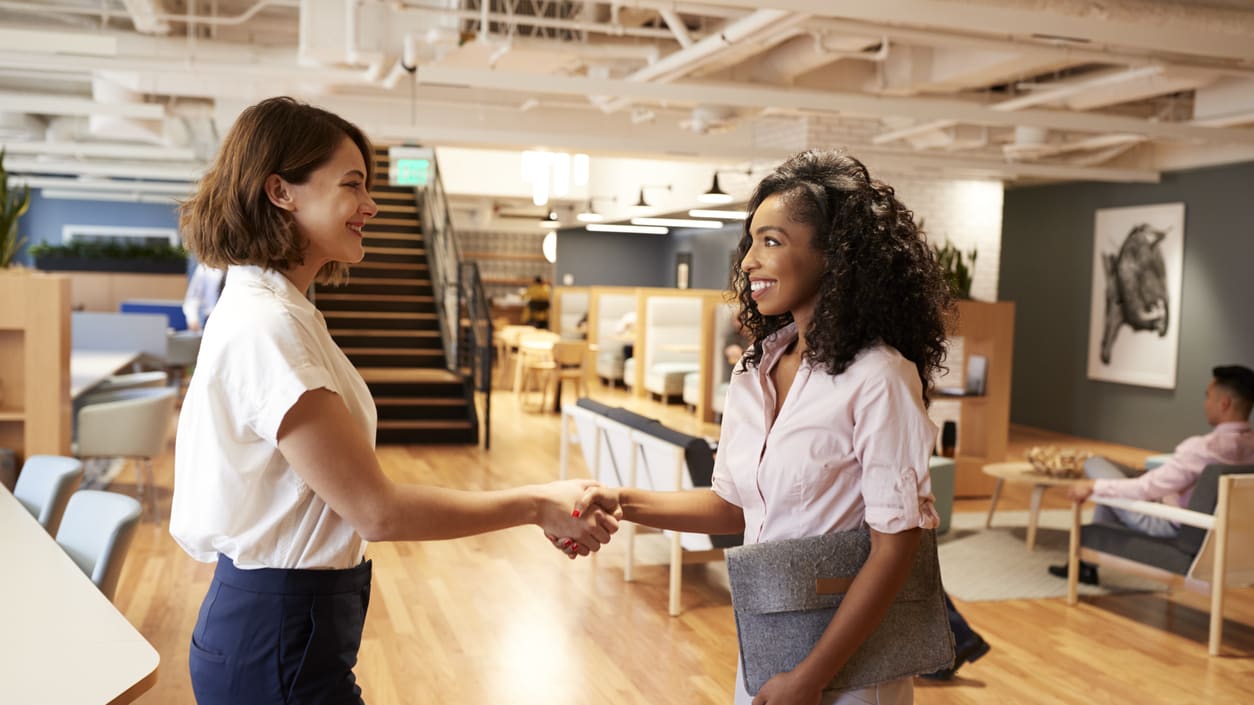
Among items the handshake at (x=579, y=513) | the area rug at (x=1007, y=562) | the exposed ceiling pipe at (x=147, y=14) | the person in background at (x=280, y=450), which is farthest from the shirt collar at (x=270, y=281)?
the exposed ceiling pipe at (x=147, y=14)

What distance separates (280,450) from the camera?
1.49 m

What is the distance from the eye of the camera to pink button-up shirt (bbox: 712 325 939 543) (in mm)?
1502

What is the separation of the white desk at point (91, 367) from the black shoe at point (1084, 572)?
18.4 ft

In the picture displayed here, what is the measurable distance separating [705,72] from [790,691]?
838 centimetres

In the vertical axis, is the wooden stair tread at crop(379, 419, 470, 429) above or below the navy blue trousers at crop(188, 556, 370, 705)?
below

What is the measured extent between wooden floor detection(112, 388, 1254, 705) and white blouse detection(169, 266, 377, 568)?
8.90ft

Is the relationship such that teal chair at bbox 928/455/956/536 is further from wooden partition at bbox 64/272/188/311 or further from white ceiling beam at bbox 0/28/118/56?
wooden partition at bbox 64/272/188/311

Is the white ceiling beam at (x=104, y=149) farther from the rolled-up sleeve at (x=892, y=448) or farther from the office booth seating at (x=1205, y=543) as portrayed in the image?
the rolled-up sleeve at (x=892, y=448)

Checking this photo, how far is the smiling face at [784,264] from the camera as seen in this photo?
1624 millimetres

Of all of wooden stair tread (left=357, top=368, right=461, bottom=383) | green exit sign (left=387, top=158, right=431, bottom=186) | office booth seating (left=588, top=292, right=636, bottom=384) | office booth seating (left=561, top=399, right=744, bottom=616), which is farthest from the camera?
office booth seating (left=588, top=292, right=636, bottom=384)

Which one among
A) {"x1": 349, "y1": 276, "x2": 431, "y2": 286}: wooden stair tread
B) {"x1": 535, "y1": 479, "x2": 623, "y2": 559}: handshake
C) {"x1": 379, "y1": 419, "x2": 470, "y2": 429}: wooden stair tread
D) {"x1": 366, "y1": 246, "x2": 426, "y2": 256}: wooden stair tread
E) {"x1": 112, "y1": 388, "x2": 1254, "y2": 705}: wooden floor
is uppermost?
{"x1": 366, "y1": 246, "x2": 426, "y2": 256}: wooden stair tread

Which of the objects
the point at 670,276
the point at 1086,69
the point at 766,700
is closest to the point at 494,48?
the point at 1086,69

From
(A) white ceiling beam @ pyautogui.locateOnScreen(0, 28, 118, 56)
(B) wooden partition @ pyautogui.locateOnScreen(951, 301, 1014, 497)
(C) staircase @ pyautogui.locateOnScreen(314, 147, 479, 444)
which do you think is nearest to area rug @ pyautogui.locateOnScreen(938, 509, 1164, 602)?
(B) wooden partition @ pyautogui.locateOnScreen(951, 301, 1014, 497)

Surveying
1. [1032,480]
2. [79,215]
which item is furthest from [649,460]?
[79,215]
